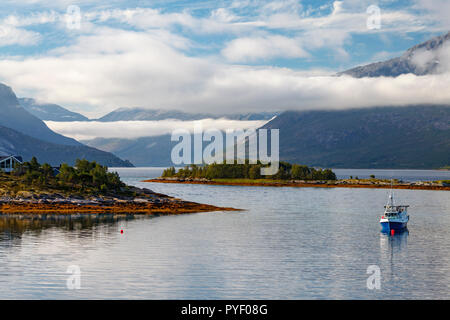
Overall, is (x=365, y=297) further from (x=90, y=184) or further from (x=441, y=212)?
(x=90, y=184)

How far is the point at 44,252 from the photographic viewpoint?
70812 millimetres

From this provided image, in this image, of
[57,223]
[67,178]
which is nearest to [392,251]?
[57,223]

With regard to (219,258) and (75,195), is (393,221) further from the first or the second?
(75,195)

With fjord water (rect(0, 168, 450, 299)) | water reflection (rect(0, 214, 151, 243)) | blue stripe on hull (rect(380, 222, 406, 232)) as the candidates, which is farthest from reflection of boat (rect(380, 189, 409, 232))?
water reflection (rect(0, 214, 151, 243))

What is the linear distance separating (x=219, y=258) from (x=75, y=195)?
8050cm

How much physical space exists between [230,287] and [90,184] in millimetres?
107946

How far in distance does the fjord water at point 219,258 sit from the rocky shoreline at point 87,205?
13825mm

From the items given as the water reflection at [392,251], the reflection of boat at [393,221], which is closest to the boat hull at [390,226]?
the reflection of boat at [393,221]

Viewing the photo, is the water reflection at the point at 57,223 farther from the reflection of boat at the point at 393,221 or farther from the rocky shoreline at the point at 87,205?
the reflection of boat at the point at 393,221

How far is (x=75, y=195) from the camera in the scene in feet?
453

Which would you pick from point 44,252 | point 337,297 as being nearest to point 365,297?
point 337,297

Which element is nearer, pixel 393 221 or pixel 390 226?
pixel 390 226

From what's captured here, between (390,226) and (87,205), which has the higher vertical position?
(87,205)

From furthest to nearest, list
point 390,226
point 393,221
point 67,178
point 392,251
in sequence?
point 67,178 → point 393,221 → point 390,226 → point 392,251
